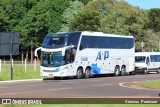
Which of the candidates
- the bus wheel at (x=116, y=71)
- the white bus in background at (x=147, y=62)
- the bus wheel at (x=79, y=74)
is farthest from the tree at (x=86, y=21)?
the bus wheel at (x=79, y=74)

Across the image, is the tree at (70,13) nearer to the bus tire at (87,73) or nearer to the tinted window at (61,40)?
the bus tire at (87,73)

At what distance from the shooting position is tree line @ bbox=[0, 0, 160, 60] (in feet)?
272

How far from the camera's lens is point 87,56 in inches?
1591

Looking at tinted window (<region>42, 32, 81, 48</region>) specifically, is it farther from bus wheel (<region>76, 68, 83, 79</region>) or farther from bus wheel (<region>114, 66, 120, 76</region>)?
bus wheel (<region>114, 66, 120, 76</region>)

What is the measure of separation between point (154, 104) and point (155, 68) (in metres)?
42.8

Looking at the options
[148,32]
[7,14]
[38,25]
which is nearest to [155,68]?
[148,32]

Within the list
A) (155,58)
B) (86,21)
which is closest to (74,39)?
(155,58)

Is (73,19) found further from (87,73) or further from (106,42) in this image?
Result: (87,73)

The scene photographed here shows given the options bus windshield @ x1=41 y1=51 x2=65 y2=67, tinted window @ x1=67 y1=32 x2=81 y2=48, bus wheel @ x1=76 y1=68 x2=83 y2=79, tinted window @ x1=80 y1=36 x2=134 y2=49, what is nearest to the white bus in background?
tinted window @ x1=80 y1=36 x2=134 y2=49

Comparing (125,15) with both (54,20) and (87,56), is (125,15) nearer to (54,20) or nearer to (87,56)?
(54,20)

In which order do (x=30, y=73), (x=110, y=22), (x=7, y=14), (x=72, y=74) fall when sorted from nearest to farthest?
(x=72, y=74)
(x=30, y=73)
(x=110, y=22)
(x=7, y=14)

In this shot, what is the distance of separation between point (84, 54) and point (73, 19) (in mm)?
46932

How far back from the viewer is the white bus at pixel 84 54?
124 ft

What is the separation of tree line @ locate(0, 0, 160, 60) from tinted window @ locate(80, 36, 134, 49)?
32584 mm
